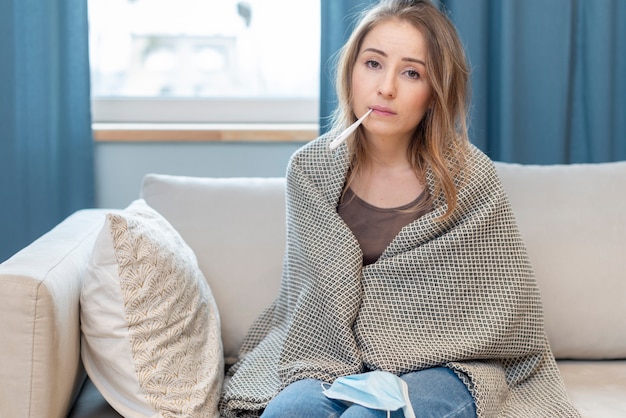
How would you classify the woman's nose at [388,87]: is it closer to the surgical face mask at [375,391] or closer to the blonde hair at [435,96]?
the blonde hair at [435,96]

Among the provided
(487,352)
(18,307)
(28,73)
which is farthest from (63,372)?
(28,73)

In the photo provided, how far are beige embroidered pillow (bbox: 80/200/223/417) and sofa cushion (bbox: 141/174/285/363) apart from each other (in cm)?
29

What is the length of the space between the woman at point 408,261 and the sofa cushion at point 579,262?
0.17 metres

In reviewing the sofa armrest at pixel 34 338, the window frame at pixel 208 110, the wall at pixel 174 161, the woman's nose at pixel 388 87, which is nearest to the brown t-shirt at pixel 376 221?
the woman's nose at pixel 388 87

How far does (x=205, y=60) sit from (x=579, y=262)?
1.25 m

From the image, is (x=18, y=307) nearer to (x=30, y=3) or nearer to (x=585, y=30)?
(x=30, y=3)

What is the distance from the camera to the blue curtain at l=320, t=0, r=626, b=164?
7.97 ft

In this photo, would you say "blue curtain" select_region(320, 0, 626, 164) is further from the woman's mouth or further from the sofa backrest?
the woman's mouth

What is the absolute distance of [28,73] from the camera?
2.32m

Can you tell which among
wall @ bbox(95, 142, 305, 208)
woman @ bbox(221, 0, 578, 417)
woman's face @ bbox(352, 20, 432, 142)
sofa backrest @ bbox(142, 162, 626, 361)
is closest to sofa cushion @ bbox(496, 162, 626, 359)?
sofa backrest @ bbox(142, 162, 626, 361)

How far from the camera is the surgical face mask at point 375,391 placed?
1.44m

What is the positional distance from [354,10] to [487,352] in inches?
43.1

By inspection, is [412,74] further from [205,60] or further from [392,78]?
[205,60]

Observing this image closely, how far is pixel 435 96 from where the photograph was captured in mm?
1777
